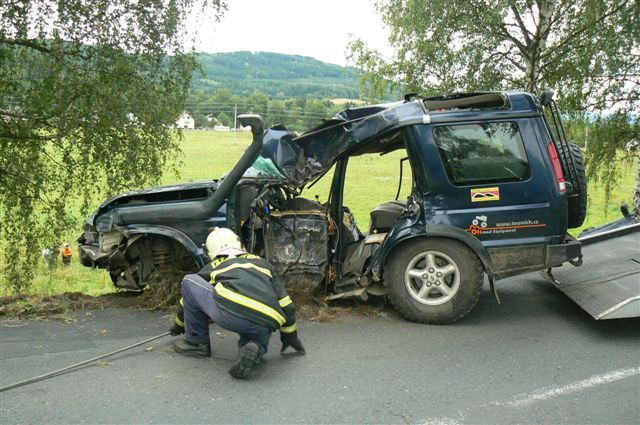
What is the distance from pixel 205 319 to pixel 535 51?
9728 mm

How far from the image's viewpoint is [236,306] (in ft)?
13.8

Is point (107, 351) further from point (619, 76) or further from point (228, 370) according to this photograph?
point (619, 76)

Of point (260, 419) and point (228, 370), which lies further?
point (228, 370)

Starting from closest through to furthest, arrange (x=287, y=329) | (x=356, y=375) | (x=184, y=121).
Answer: (x=356, y=375) → (x=287, y=329) → (x=184, y=121)

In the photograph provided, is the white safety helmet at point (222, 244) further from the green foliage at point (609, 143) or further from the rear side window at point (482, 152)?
the green foliage at point (609, 143)

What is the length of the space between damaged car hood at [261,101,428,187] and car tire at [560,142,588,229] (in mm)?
1716

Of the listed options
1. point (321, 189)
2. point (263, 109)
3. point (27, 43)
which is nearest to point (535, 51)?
point (321, 189)

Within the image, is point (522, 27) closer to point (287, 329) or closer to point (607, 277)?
point (607, 277)

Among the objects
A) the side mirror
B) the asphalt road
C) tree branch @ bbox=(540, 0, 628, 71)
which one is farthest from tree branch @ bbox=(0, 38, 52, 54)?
tree branch @ bbox=(540, 0, 628, 71)

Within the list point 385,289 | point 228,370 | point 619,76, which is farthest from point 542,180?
point 619,76

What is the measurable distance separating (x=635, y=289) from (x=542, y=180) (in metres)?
1.25

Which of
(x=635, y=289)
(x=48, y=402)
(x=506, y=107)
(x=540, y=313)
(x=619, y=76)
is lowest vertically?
(x=48, y=402)

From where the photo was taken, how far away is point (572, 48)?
1124 centimetres

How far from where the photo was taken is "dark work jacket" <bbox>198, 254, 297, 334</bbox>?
421cm
